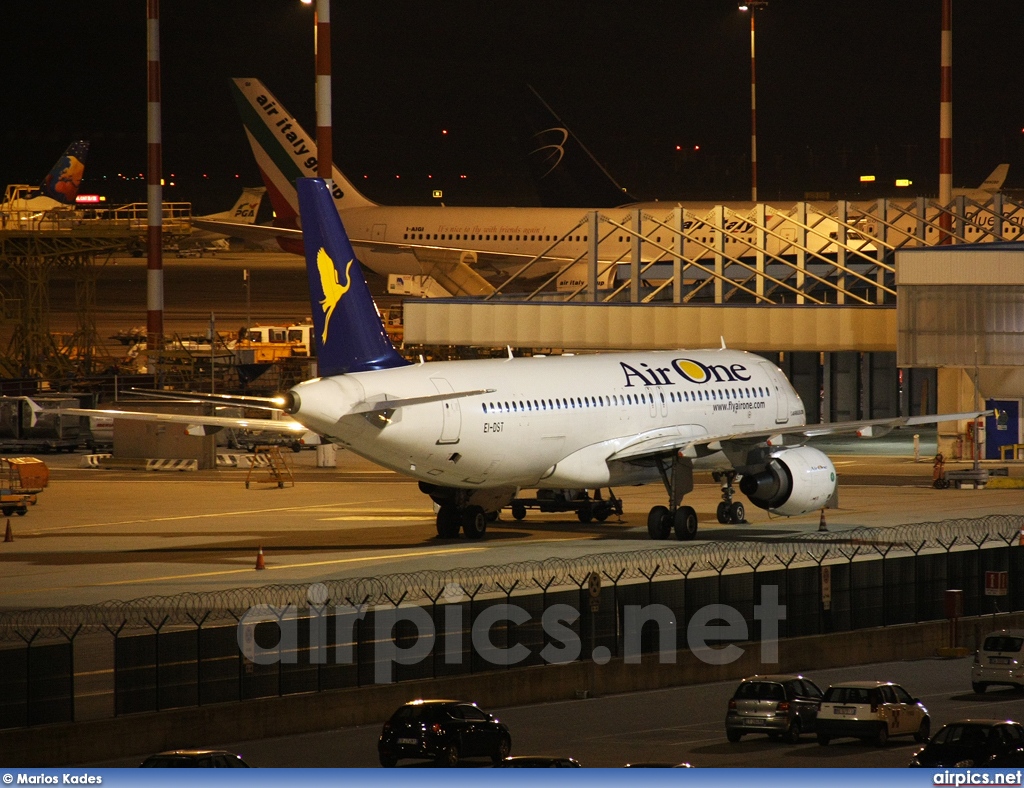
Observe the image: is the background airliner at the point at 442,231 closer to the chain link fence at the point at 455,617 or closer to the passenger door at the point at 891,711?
the chain link fence at the point at 455,617

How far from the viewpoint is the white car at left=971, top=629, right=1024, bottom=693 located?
31875 mm

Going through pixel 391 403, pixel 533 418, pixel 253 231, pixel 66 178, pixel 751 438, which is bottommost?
pixel 751 438

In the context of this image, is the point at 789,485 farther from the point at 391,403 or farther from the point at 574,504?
the point at 391,403

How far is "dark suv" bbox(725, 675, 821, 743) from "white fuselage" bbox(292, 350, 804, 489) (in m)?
12.1

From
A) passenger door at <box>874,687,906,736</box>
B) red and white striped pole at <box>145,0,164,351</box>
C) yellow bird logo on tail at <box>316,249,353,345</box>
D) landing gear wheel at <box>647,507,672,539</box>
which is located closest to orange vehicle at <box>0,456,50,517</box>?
yellow bird logo on tail at <box>316,249,353,345</box>

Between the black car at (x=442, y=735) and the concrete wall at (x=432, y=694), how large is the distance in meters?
2.48

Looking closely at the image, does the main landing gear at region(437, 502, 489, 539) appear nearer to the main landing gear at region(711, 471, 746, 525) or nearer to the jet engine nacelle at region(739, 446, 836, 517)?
the jet engine nacelle at region(739, 446, 836, 517)

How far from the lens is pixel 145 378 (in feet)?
242

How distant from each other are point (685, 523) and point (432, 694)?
49.0ft

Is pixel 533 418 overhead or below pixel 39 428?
overhead

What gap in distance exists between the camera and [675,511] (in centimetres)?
4222

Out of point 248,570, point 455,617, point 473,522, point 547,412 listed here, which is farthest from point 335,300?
point 455,617

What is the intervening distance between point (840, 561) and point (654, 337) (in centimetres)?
2771

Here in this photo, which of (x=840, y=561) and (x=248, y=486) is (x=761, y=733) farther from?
(x=248, y=486)
